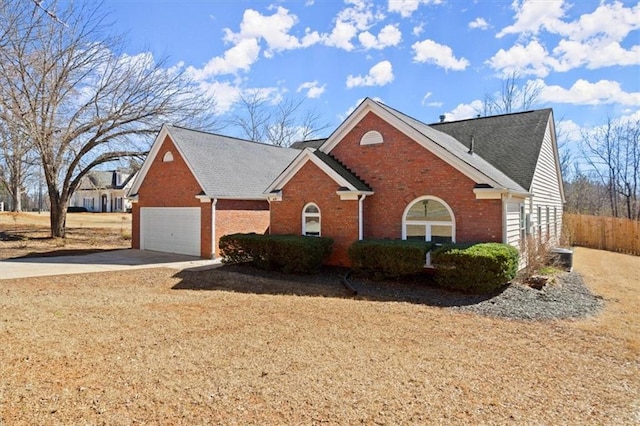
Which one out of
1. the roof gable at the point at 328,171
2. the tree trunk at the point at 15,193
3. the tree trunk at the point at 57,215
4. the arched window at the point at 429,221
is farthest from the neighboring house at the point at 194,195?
the tree trunk at the point at 15,193

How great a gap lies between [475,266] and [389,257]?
7.82 feet

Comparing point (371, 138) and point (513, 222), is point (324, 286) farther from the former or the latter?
point (513, 222)

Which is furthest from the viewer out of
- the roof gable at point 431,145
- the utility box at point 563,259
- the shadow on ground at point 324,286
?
the utility box at point 563,259

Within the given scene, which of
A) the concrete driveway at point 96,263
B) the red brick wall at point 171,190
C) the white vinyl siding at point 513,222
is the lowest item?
the concrete driveway at point 96,263

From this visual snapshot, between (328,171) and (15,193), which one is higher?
(15,193)

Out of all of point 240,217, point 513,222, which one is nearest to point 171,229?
point 240,217

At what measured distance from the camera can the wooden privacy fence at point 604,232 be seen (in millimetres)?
20938

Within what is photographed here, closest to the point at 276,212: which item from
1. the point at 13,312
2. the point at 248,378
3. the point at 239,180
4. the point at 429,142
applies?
the point at 239,180

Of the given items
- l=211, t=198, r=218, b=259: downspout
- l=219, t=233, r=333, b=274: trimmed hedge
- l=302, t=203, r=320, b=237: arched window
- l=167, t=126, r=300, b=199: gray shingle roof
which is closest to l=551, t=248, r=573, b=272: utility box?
l=219, t=233, r=333, b=274: trimmed hedge

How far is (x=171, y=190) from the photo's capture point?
706 inches

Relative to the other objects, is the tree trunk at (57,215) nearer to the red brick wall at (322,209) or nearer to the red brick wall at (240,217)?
the red brick wall at (240,217)

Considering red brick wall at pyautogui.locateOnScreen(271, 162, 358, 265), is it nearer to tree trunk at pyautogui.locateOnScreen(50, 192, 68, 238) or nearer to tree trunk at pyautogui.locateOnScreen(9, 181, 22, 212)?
tree trunk at pyautogui.locateOnScreen(50, 192, 68, 238)

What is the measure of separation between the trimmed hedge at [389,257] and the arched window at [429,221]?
706mm

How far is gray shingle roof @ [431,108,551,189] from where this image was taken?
46.5ft
